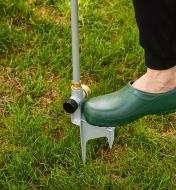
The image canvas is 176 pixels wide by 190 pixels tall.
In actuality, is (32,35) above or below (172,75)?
below

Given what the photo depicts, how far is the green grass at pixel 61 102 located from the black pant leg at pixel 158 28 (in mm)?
656

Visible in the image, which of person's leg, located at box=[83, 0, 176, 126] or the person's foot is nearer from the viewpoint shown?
person's leg, located at box=[83, 0, 176, 126]

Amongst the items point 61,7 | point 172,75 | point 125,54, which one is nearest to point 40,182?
point 172,75

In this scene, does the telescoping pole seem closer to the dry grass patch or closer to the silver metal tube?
the silver metal tube

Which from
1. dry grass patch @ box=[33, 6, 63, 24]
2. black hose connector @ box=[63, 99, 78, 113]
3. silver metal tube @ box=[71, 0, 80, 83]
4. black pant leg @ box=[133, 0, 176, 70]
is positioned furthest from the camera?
dry grass patch @ box=[33, 6, 63, 24]

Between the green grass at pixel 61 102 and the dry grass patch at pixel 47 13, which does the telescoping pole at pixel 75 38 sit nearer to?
the green grass at pixel 61 102

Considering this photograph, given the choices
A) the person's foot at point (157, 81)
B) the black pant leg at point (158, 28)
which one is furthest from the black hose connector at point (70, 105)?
the black pant leg at point (158, 28)

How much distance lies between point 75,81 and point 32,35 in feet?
3.75

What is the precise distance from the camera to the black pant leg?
71.1 inches

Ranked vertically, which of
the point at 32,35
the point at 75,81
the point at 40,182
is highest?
the point at 75,81

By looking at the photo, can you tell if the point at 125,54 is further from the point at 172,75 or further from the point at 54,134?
the point at 172,75

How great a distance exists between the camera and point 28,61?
300 centimetres

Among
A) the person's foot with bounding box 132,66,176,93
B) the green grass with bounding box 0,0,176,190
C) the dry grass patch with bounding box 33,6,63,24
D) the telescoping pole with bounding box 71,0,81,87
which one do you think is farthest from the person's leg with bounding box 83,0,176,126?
the dry grass patch with bounding box 33,6,63,24

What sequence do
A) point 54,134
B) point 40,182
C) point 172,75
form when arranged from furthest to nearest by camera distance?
point 54,134, point 40,182, point 172,75
